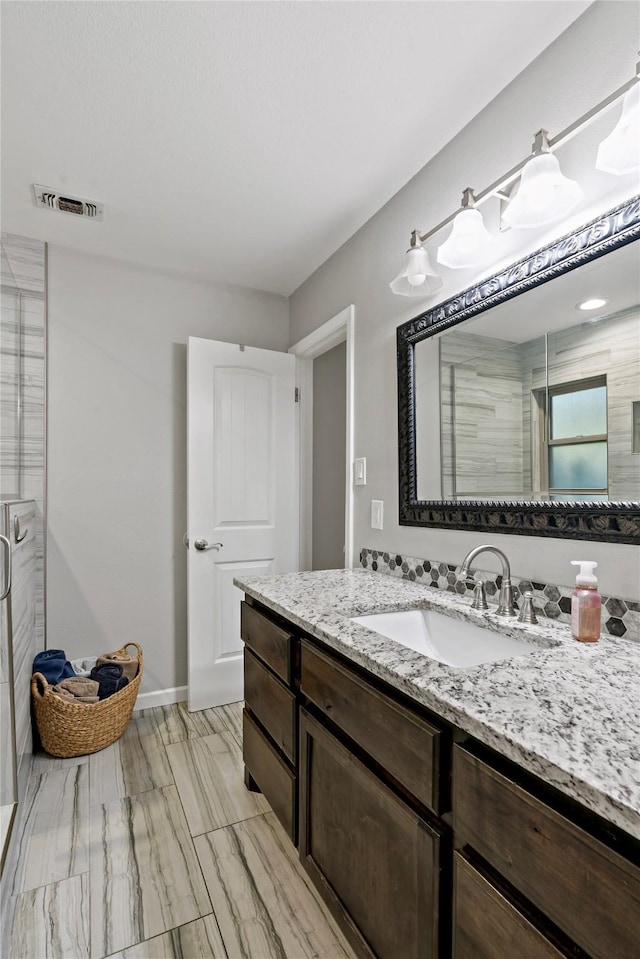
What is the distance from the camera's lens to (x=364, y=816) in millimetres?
1052

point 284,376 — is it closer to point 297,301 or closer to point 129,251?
point 297,301

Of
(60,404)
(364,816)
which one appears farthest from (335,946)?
(60,404)

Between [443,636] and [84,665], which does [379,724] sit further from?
[84,665]

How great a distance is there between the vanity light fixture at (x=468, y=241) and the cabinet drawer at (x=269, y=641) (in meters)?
1.28

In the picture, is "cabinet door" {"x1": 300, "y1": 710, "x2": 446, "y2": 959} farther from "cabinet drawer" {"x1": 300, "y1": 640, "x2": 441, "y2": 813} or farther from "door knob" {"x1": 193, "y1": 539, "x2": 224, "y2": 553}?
"door knob" {"x1": 193, "y1": 539, "x2": 224, "y2": 553}

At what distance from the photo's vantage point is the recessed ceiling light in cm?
118

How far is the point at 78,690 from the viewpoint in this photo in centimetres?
216

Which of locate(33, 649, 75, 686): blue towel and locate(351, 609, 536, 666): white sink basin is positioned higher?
locate(351, 609, 536, 666): white sink basin

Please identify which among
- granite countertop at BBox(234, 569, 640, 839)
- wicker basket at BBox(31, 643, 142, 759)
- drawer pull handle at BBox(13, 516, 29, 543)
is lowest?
wicker basket at BBox(31, 643, 142, 759)

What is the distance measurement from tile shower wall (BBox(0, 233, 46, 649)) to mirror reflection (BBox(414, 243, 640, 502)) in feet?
6.20

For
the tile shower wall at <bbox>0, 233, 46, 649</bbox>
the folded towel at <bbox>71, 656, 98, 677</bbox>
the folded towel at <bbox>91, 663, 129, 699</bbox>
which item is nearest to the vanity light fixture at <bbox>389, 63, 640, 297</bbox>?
the tile shower wall at <bbox>0, 233, 46, 649</bbox>

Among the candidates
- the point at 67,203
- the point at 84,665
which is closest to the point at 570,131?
the point at 67,203

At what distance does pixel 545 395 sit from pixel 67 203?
2.09 metres

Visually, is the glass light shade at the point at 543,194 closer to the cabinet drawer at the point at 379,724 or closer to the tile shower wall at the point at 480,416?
the tile shower wall at the point at 480,416
